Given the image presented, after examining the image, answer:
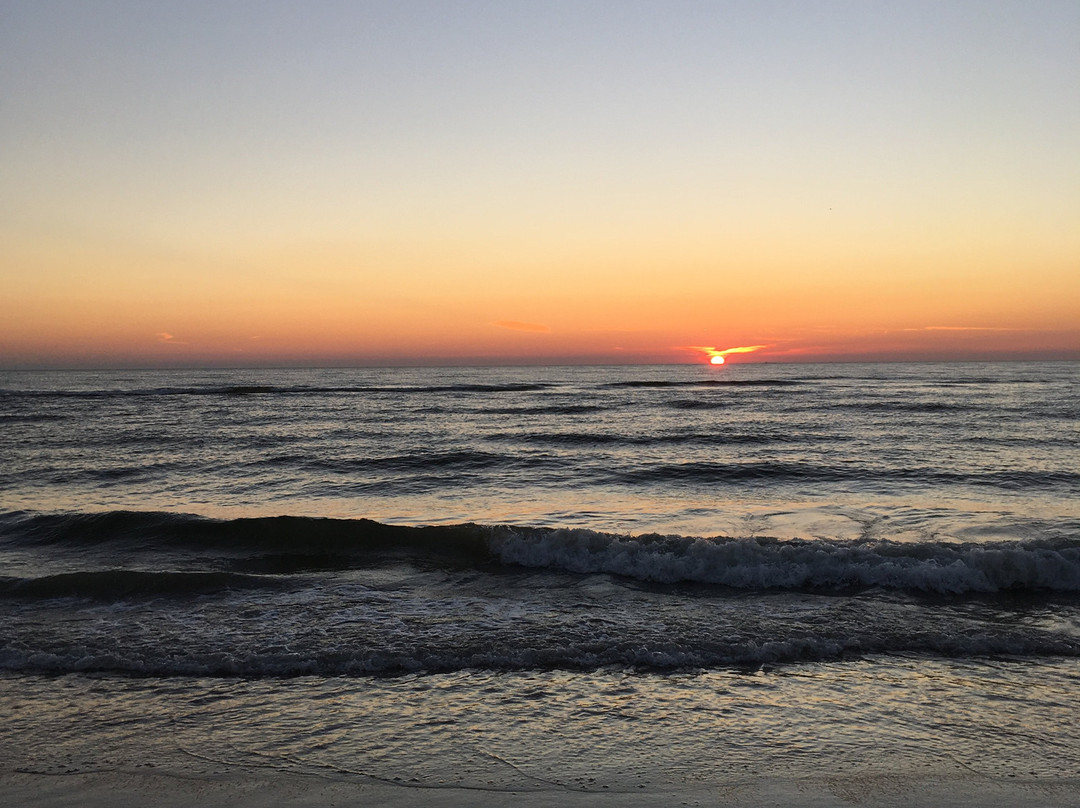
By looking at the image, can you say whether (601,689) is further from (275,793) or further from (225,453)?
(225,453)

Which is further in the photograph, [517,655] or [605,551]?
[605,551]

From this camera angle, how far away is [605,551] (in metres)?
10.5

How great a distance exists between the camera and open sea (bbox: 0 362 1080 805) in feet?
15.6

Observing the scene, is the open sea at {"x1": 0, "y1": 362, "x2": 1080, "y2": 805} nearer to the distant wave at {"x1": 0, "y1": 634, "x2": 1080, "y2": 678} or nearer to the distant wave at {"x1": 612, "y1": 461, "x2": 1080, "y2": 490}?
the distant wave at {"x1": 0, "y1": 634, "x2": 1080, "y2": 678}

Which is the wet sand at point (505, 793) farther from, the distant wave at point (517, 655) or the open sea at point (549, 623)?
the distant wave at point (517, 655)

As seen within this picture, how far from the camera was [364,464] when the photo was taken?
70.2ft

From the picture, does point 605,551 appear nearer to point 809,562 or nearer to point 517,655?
point 809,562

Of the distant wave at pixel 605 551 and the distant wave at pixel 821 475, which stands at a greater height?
the distant wave at pixel 605 551

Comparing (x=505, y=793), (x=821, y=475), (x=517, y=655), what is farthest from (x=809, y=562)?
(x=821, y=475)

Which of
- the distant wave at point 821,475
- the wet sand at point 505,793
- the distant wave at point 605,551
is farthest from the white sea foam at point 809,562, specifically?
the distant wave at point 821,475

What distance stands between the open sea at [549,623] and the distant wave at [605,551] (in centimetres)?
5

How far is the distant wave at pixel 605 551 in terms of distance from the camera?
9.18 metres

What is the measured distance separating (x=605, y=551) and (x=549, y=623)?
302cm

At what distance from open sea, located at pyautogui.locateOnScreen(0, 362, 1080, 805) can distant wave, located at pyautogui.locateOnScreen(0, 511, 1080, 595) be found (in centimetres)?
5
